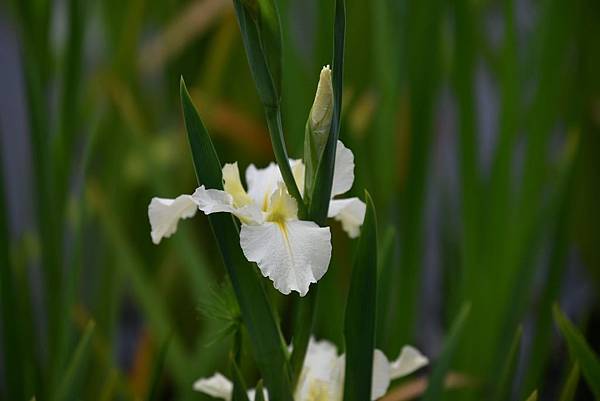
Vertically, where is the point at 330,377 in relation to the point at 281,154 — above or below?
below

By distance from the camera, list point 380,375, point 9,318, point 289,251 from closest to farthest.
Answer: point 289,251 → point 380,375 → point 9,318

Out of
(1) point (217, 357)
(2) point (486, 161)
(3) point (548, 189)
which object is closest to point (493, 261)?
(3) point (548, 189)

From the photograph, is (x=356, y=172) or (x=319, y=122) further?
(x=356, y=172)

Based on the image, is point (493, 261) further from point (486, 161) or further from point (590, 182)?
point (486, 161)

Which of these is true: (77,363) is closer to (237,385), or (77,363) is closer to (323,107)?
(237,385)

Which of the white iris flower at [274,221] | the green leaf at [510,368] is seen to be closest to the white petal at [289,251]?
the white iris flower at [274,221]

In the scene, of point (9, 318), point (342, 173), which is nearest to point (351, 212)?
point (342, 173)

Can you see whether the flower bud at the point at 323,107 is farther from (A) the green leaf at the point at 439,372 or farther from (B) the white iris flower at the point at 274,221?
(A) the green leaf at the point at 439,372
